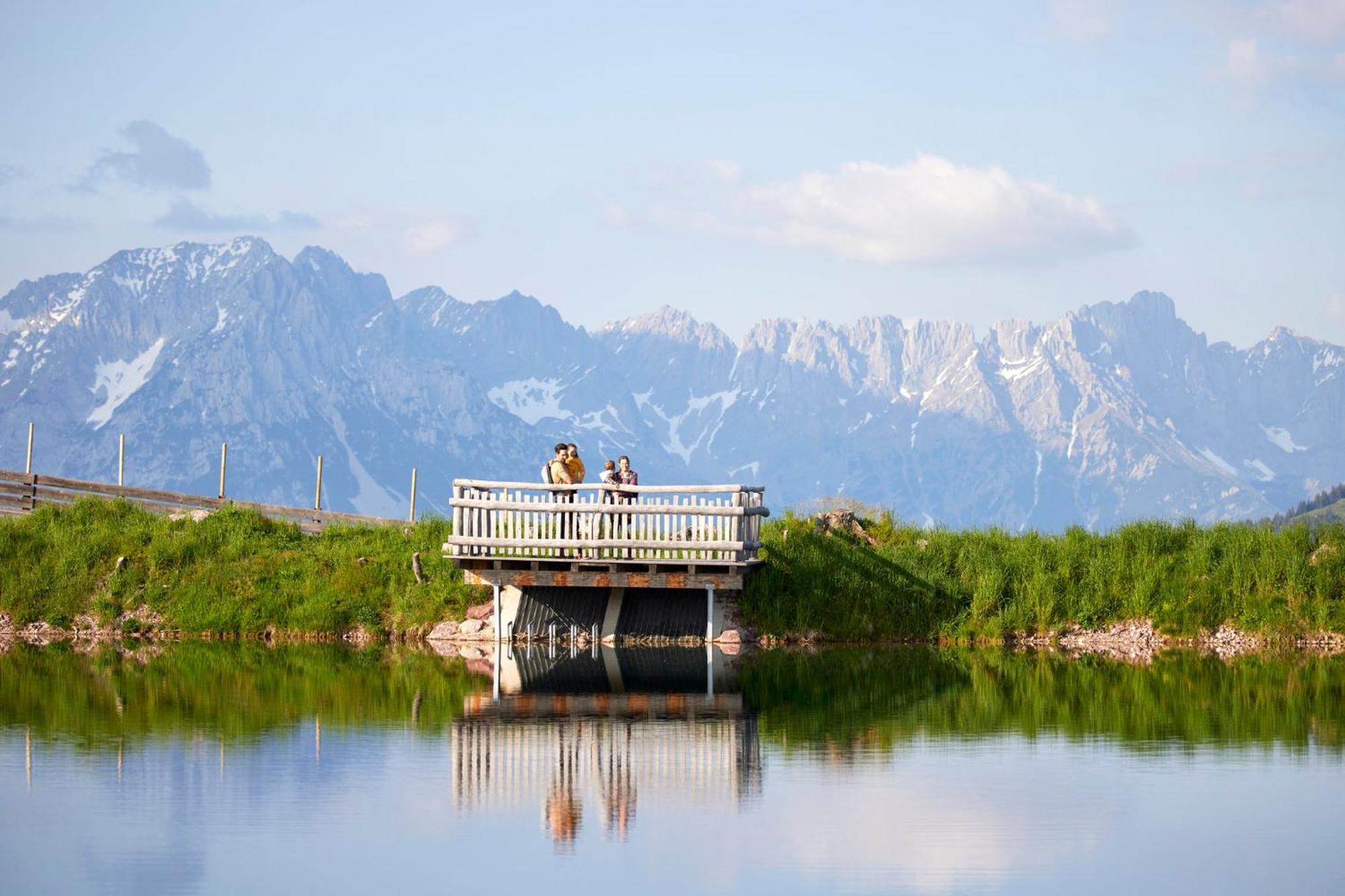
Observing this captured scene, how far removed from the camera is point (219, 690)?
3475 cm

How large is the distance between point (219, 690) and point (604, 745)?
32.6ft

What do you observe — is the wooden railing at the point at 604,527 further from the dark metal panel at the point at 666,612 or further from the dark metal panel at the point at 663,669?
the dark metal panel at the point at 666,612

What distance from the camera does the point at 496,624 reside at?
4419 cm

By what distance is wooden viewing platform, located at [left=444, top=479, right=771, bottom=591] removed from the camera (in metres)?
41.7

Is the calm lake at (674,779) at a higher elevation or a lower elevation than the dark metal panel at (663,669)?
lower

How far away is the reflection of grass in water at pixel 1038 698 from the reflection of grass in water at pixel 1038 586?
2244 mm

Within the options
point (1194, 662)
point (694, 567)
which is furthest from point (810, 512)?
point (1194, 662)

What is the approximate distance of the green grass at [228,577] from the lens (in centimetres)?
4647

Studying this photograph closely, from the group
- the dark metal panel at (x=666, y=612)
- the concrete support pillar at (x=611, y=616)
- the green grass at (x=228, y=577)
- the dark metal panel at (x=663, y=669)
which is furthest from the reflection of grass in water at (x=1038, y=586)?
the green grass at (x=228, y=577)

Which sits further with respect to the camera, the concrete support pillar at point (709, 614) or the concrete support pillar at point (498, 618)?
the concrete support pillar at point (498, 618)

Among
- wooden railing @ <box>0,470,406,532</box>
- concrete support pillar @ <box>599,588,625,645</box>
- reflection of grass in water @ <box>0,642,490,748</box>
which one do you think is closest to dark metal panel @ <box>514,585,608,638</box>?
concrete support pillar @ <box>599,588,625,645</box>

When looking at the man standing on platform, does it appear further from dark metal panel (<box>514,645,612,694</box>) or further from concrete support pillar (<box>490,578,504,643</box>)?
dark metal panel (<box>514,645,612,694</box>)

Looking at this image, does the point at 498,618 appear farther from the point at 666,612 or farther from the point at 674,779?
the point at 674,779

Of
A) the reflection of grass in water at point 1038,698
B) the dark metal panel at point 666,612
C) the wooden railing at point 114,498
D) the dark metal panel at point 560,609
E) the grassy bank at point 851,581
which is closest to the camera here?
the reflection of grass in water at point 1038,698
